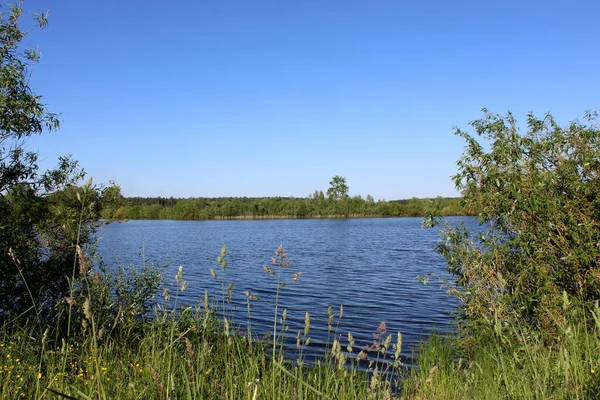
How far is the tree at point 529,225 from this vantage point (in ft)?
22.8

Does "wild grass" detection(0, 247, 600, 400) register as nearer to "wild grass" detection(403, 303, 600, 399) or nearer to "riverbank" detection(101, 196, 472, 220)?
"wild grass" detection(403, 303, 600, 399)

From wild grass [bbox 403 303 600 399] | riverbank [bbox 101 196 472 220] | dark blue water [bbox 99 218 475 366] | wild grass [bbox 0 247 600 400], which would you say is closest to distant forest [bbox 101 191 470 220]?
riverbank [bbox 101 196 472 220]

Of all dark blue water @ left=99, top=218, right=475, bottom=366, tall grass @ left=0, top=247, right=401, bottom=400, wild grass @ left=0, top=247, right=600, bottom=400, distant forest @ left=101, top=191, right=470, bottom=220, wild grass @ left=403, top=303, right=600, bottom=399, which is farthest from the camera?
distant forest @ left=101, top=191, right=470, bottom=220

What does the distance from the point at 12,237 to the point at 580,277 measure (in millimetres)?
8428

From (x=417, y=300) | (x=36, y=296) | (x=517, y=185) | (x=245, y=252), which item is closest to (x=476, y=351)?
(x=517, y=185)

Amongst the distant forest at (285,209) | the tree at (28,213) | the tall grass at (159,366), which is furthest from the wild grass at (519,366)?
the distant forest at (285,209)

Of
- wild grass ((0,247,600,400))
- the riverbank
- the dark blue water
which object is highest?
the riverbank

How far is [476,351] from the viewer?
307 inches

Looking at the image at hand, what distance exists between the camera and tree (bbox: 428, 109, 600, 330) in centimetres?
695

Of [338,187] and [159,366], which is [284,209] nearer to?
[338,187]

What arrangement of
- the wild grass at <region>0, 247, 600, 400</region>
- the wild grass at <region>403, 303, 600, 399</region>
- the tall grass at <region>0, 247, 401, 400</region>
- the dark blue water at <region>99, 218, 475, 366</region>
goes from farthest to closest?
the dark blue water at <region>99, 218, 475, 366</region>
the wild grass at <region>403, 303, 600, 399</region>
the wild grass at <region>0, 247, 600, 400</region>
the tall grass at <region>0, 247, 401, 400</region>

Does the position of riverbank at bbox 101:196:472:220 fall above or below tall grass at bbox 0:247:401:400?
above

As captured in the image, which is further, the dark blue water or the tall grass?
the dark blue water

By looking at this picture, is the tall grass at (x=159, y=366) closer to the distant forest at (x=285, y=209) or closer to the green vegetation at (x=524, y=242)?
the green vegetation at (x=524, y=242)
